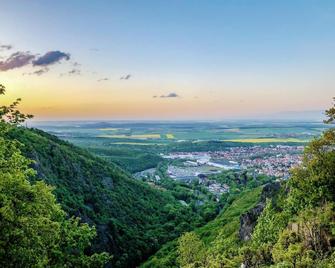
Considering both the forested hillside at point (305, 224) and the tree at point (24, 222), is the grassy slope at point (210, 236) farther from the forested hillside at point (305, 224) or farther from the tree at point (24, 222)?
the tree at point (24, 222)

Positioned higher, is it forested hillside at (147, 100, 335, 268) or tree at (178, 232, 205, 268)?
forested hillside at (147, 100, 335, 268)

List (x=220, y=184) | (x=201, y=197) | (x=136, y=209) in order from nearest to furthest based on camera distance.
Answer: (x=136, y=209)
(x=201, y=197)
(x=220, y=184)

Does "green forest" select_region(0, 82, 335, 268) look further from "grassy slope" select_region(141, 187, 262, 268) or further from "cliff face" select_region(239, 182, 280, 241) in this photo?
"grassy slope" select_region(141, 187, 262, 268)

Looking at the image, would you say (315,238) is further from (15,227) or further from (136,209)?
(136,209)

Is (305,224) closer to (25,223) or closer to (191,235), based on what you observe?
(25,223)

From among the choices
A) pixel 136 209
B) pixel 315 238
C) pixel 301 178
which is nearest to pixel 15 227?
pixel 315 238

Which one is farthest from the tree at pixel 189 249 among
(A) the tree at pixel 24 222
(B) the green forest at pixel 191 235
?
(A) the tree at pixel 24 222

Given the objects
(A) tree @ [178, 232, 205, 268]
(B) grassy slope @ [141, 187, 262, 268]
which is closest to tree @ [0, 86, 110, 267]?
(A) tree @ [178, 232, 205, 268]

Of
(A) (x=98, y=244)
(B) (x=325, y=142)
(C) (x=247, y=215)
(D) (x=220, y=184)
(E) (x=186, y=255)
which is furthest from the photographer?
(D) (x=220, y=184)
